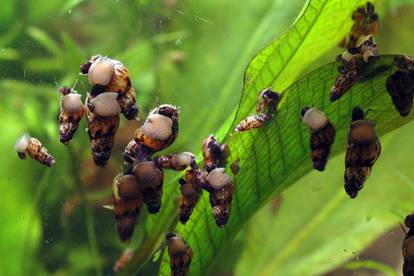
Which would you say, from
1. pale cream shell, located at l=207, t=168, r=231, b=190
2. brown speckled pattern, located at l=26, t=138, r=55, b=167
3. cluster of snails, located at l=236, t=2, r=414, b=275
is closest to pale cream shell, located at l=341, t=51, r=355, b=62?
cluster of snails, located at l=236, t=2, r=414, b=275

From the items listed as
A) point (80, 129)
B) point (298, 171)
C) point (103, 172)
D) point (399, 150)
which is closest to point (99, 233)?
point (103, 172)

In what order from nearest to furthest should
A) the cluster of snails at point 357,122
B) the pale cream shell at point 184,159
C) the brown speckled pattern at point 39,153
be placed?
1. the cluster of snails at point 357,122
2. the pale cream shell at point 184,159
3. the brown speckled pattern at point 39,153

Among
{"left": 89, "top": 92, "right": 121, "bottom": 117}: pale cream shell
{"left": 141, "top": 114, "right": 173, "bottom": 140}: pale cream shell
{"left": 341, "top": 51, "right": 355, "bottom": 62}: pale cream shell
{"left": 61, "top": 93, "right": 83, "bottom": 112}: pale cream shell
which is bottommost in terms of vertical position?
{"left": 141, "top": 114, "right": 173, "bottom": 140}: pale cream shell

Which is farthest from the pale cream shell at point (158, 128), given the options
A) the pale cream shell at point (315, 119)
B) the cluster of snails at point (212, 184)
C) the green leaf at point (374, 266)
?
the green leaf at point (374, 266)

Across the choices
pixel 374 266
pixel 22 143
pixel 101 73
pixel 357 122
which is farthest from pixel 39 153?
pixel 374 266

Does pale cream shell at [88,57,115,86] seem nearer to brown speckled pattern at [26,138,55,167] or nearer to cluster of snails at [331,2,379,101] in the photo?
brown speckled pattern at [26,138,55,167]

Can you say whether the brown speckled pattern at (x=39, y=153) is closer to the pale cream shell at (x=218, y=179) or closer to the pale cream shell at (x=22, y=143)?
the pale cream shell at (x=22, y=143)
